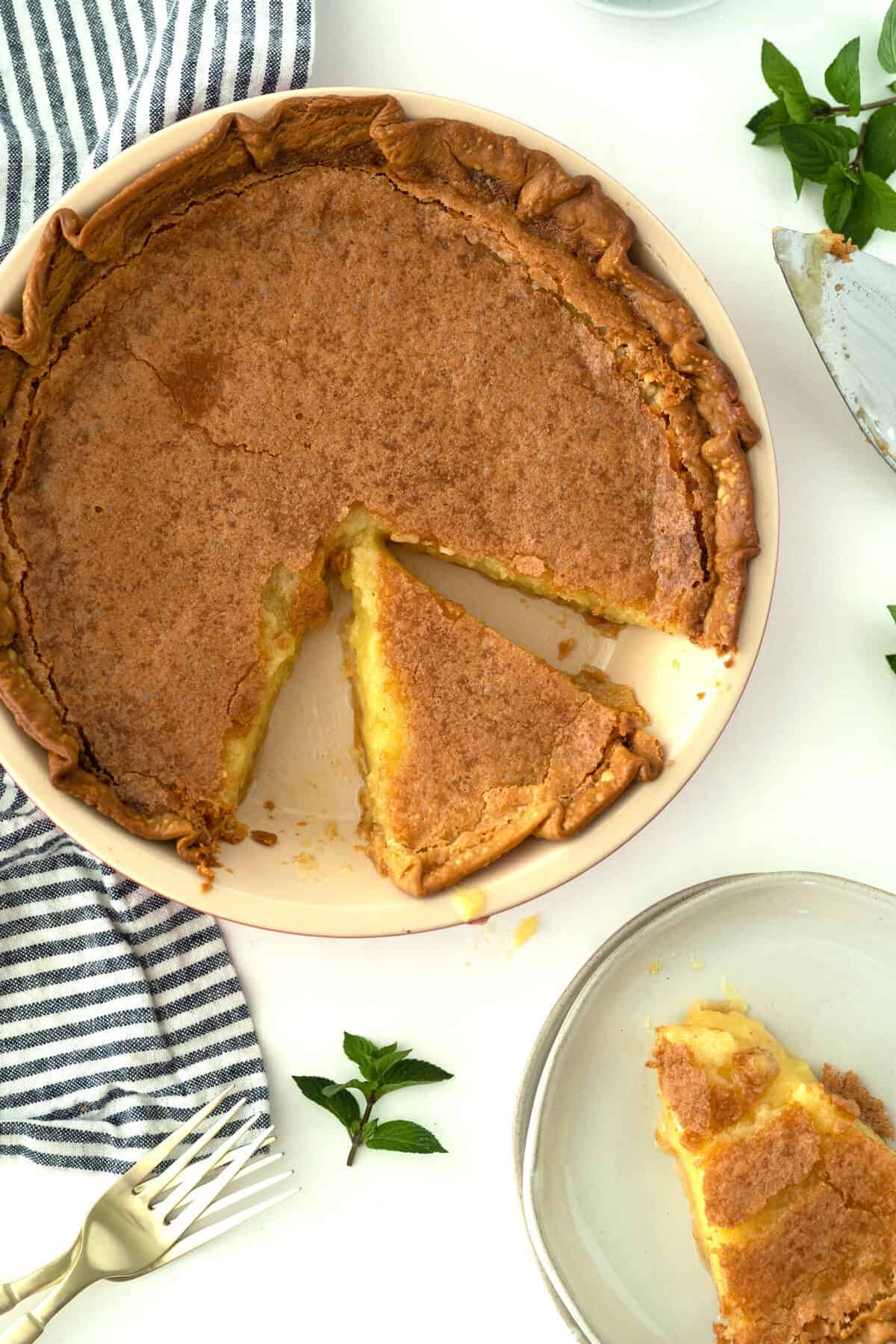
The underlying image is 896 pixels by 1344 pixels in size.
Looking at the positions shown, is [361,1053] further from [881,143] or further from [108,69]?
[881,143]

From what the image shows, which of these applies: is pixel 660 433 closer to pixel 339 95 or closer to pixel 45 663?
pixel 339 95

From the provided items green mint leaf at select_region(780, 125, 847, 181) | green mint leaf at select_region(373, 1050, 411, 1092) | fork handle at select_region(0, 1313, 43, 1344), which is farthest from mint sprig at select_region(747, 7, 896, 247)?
fork handle at select_region(0, 1313, 43, 1344)

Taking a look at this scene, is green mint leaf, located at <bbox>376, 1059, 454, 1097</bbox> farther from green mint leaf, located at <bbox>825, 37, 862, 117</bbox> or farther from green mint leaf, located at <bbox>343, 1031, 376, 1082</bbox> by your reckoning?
green mint leaf, located at <bbox>825, 37, 862, 117</bbox>

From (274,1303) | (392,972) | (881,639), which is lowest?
(274,1303)

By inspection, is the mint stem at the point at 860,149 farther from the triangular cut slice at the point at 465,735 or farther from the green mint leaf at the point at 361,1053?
the green mint leaf at the point at 361,1053

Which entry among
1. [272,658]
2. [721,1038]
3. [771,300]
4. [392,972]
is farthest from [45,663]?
[771,300]

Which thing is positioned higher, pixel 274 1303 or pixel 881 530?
pixel 881 530
